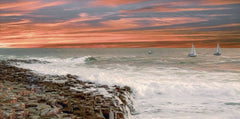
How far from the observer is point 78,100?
580 cm

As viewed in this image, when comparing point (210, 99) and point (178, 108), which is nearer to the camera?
point (178, 108)

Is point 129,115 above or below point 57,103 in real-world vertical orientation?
below

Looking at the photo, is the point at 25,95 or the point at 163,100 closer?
the point at 25,95

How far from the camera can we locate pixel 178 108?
266 inches

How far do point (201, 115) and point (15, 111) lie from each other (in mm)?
5279

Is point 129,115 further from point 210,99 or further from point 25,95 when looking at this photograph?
point 210,99

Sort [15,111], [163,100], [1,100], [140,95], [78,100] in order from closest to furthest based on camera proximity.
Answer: [15,111], [1,100], [78,100], [163,100], [140,95]

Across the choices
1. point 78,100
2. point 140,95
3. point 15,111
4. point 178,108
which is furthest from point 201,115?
point 15,111

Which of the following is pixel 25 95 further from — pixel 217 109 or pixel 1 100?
pixel 217 109

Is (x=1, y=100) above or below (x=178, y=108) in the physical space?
above

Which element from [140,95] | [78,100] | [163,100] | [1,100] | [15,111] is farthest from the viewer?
[140,95]

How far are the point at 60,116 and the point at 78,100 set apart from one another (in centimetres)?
138

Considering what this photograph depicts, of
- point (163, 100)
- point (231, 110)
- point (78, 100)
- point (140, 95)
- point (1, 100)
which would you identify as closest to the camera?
point (1, 100)

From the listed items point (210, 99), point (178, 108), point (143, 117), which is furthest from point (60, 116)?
point (210, 99)
